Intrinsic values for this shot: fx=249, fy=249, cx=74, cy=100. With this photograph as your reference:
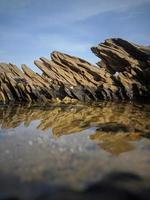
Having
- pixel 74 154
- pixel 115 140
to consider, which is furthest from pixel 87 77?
pixel 74 154

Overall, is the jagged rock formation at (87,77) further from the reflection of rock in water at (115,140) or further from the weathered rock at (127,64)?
the reflection of rock in water at (115,140)

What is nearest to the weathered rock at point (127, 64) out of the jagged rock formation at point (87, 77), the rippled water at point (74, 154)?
the jagged rock formation at point (87, 77)

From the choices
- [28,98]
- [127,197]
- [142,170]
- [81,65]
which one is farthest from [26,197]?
[81,65]

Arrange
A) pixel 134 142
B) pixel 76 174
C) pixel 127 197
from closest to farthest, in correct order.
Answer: pixel 127 197
pixel 76 174
pixel 134 142

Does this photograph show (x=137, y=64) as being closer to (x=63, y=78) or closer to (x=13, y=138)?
(x=63, y=78)

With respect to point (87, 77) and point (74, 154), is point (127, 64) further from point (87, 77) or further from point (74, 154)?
point (74, 154)

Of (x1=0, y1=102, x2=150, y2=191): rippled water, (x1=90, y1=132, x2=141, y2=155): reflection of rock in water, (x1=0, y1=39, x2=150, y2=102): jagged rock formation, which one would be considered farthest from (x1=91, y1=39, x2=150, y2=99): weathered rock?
(x1=90, y1=132, x2=141, y2=155): reflection of rock in water

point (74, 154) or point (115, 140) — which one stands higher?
point (74, 154)

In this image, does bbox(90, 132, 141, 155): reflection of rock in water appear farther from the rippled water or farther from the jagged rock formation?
the jagged rock formation

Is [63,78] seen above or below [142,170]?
above
